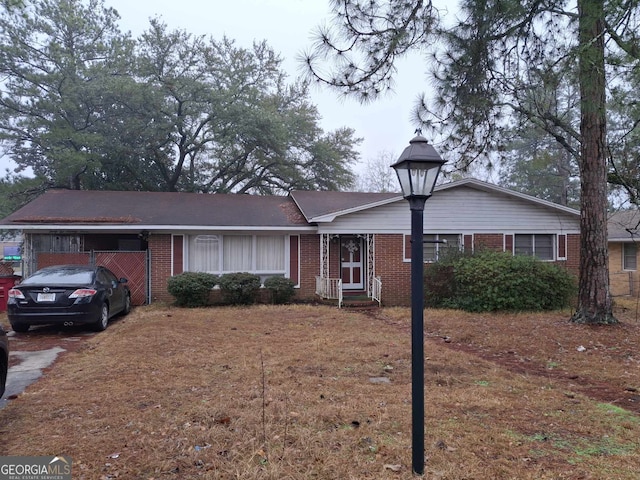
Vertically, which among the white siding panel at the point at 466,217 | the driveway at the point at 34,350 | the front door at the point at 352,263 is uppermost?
the white siding panel at the point at 466,217

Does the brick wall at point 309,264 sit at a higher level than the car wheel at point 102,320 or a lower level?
higher

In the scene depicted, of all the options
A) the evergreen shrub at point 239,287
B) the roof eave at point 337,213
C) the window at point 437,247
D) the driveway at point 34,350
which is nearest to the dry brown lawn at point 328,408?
the driveway at point 34,350

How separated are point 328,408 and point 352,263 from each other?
11391mm

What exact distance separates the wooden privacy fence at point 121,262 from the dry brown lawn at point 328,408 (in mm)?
4994

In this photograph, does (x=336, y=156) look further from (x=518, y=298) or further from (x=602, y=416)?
(x=602, y=416)

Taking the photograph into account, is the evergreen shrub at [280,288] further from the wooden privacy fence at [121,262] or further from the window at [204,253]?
the wooden privacy fence at [121,262]

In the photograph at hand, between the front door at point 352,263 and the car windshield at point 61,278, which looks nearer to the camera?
the car windshield at point 61,278

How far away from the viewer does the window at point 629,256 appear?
20.6 meters

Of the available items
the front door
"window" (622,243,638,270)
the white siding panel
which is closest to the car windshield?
the white siding panel

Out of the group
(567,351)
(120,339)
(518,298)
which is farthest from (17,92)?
(567,351)

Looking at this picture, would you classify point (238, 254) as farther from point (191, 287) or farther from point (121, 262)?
point (121, 262)

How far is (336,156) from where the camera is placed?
26.3 metres

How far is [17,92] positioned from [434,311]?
21.6 metres

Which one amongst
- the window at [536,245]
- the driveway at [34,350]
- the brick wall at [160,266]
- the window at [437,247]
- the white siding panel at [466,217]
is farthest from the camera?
the window at [536,245]
